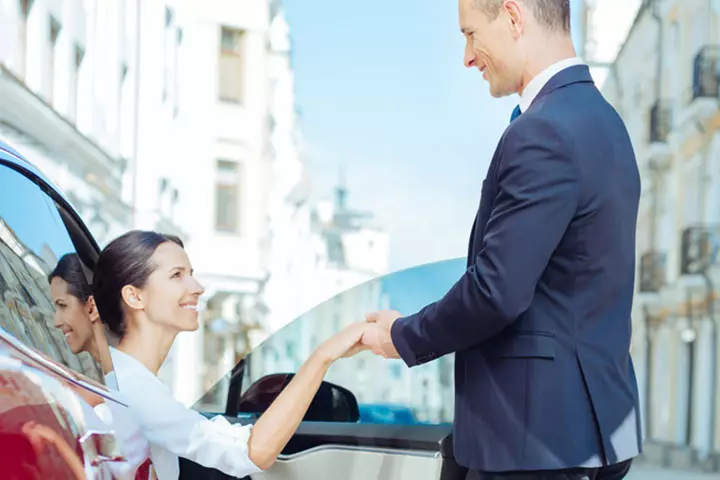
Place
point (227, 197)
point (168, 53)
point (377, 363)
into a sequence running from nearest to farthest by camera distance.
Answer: point (377, 363)
point (168, 53)
point (227, 197)

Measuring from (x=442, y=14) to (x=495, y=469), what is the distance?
570 inches

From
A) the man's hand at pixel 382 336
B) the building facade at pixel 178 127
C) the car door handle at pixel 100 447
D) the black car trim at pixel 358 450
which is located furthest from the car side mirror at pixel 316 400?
the building facade at pixel 178 127

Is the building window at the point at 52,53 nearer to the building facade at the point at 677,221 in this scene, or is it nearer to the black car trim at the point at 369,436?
the building facade at the point at 677,221

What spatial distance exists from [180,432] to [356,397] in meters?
0.52

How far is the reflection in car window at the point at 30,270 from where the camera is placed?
4.76ft

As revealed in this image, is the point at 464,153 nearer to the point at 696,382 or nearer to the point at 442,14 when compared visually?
the point at 442,14

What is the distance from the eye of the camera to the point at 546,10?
1.63 metres

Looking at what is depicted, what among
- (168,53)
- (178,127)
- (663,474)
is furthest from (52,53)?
(663,474)

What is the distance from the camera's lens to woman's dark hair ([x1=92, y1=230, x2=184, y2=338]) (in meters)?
2.04

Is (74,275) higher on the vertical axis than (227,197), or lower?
higher

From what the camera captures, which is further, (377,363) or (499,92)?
(377,363)

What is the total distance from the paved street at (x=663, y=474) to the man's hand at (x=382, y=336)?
10830 millimetres

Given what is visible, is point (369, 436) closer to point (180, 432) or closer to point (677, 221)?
point (180, 432)

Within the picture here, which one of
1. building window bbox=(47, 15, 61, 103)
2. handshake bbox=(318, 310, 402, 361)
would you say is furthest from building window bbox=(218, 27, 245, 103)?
handshake bbox=(318, 310, 402, 361)
